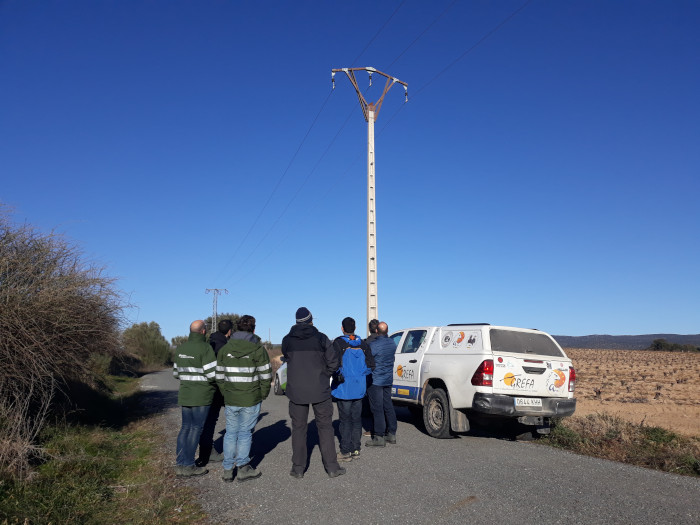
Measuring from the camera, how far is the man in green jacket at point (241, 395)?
644 centimetres

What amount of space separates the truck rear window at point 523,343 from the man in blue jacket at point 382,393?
1692 millimetres

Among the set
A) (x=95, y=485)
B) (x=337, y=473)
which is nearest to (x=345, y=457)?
(x=337, y=473)

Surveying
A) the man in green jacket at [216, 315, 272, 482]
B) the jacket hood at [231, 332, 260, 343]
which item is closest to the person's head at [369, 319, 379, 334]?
the jacket hood at [231, 332, 260, 343]

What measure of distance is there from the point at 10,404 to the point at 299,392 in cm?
367

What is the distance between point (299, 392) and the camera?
6.50 metres

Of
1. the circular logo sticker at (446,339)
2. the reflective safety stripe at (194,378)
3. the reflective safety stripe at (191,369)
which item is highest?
the circular logo sticker at (446,339)

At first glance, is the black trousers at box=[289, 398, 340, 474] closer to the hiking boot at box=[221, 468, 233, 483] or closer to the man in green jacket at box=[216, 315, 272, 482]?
the man in green jacket at box=[216, 315, 272, 482]

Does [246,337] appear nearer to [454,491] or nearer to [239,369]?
[239,369]

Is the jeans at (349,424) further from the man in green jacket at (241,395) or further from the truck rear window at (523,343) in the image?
the truck rear window at (523,343)

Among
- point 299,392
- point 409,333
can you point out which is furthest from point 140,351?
point 299,392

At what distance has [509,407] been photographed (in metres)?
8.27

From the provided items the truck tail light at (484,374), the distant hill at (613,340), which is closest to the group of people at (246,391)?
the truck tail light at (484,374)

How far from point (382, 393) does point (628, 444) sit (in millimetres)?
3760

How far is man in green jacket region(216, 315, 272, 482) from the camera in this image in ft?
21.1
